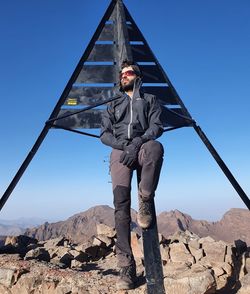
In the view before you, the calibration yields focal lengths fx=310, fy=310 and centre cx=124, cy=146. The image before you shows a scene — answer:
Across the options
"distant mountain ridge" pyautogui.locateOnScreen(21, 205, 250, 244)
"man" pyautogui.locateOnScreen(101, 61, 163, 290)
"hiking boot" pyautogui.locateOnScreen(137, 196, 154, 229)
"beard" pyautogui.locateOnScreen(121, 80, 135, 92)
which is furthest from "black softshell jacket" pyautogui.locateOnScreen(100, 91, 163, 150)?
Result: "distant mountain ridge" pyautogui.locateOnScreen(21, 205, 250, 244)

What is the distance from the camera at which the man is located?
3652mm

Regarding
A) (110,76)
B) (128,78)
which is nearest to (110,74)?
(110,76)

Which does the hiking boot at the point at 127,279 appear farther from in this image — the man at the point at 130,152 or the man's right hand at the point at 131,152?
the man's right hand at the point at 131,152

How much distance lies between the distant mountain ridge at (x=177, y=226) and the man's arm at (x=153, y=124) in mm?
56948

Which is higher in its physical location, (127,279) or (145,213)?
(145,213)

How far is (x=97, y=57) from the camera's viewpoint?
7148 mm

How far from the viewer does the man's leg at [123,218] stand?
152 inches

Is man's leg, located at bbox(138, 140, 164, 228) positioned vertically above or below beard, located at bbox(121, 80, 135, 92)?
below

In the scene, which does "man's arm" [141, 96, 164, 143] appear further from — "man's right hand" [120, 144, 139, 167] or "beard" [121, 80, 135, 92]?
"beard" [121, 80, 135, 92]

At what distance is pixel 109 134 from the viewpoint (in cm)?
423

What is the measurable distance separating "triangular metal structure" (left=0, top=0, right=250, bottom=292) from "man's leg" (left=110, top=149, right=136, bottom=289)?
309 centimetres

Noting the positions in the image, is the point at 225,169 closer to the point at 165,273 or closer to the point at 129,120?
the point at 165,273

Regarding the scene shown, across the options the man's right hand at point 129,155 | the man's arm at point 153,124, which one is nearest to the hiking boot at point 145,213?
the man's right hand at point 129,155

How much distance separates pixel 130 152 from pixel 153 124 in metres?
0.55
